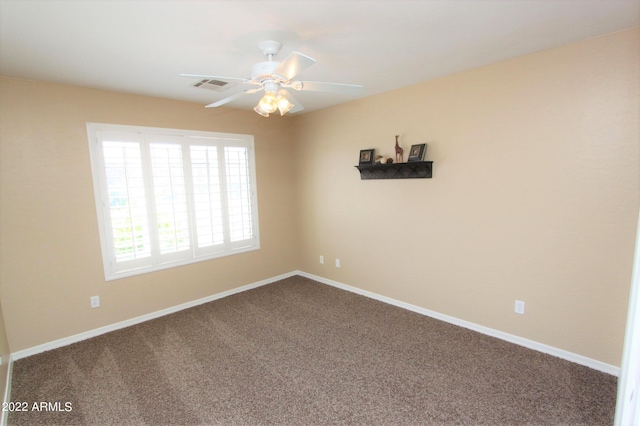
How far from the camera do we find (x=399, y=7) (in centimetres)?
176

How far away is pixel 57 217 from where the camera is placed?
289 centimetres

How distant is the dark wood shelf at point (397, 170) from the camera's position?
3.20m

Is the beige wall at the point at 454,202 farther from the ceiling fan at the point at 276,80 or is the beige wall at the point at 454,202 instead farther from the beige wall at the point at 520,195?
the ceiling fan at the point at 276,80

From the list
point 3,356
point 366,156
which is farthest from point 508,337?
point 3,356

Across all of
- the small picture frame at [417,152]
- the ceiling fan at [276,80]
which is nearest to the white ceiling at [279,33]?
the ceiling fan at [276,80]

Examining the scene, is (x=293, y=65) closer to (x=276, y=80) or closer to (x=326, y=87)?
(x=276, y=80)

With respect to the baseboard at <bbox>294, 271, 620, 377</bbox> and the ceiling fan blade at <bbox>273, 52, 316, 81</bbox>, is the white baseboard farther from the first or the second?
the ceiling fan blade at <bbox>273, 52, 316, 81</bbox>

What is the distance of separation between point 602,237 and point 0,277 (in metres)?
5.00

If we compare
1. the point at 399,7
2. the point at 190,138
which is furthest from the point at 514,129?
the point at 190,138

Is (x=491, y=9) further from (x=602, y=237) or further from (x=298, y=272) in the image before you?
(x=298, y=272)

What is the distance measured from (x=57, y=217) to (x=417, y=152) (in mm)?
3635

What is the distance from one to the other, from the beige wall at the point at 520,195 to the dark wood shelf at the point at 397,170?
92mm

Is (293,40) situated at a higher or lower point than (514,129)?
higher

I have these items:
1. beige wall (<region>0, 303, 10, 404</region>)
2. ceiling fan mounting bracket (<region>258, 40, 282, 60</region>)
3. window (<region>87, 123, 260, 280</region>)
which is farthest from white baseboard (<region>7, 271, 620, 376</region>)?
ceiling fan mounting bracket (<region>258, 40, 282, 60</region>)
